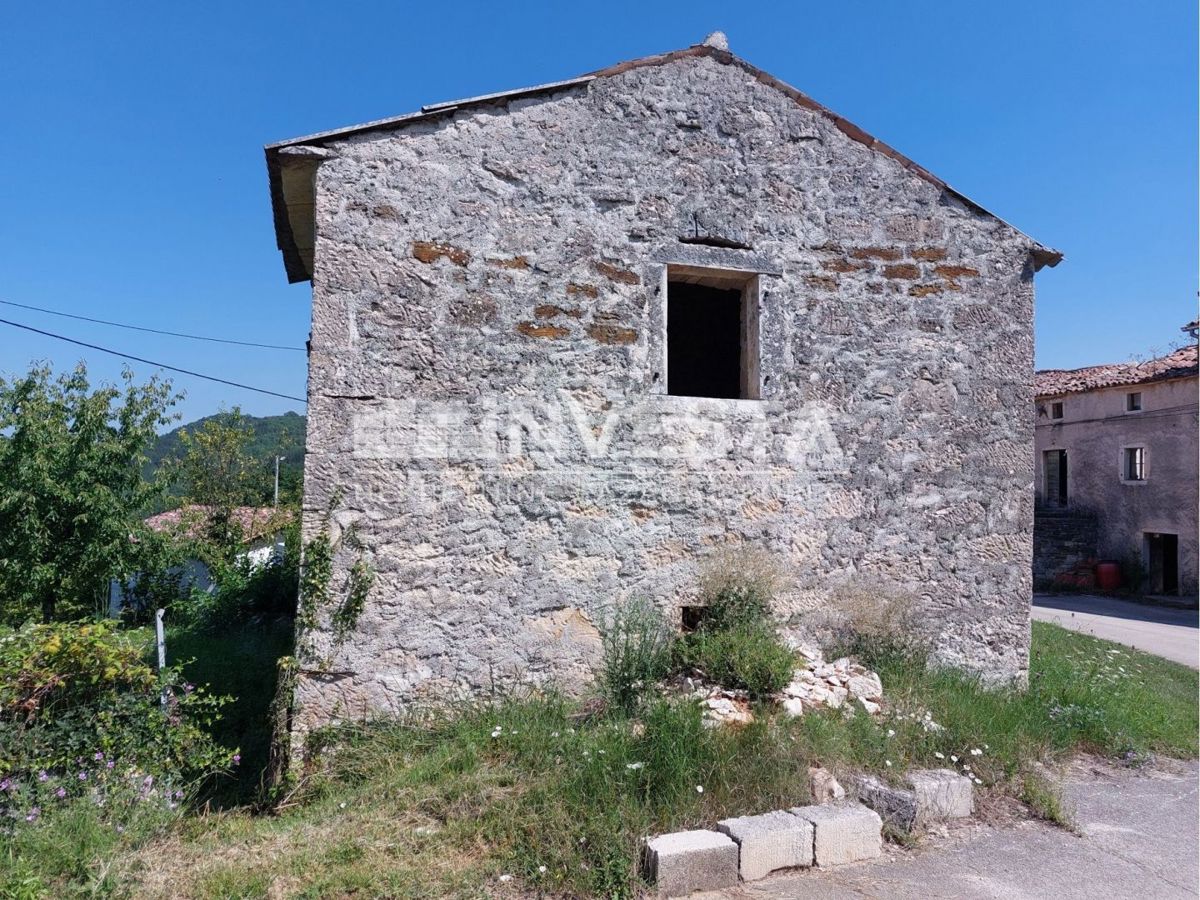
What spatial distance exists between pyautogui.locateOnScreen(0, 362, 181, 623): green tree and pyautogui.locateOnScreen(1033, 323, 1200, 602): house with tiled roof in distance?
18546 millimetres

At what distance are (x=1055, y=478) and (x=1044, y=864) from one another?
20.6m

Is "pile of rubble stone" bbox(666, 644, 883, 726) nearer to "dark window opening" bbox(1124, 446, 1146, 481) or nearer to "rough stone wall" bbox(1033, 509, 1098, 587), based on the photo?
"rough stone wall" bbox(1033, 509, 1098, 587)

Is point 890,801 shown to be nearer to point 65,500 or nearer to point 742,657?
point 742,657

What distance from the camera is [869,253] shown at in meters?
5.43

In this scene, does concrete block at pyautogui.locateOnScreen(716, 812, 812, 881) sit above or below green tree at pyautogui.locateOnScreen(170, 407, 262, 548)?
below

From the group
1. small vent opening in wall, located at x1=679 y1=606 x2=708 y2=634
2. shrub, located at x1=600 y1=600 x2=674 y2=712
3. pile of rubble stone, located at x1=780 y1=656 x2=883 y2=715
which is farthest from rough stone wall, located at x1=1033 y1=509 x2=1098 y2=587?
shrub, located at x1=600 y1=600 x2=674 y2=712

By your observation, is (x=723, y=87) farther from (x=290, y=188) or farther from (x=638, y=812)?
(x=638, y=812)

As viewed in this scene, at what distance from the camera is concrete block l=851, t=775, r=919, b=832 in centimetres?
380

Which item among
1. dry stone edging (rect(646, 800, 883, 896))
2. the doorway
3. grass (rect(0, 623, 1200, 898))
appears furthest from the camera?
the doorway

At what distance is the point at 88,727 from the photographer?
3.96m

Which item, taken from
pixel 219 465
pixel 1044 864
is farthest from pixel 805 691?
pixel 219 465

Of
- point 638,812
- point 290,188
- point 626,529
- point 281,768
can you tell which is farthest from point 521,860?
point 290,188

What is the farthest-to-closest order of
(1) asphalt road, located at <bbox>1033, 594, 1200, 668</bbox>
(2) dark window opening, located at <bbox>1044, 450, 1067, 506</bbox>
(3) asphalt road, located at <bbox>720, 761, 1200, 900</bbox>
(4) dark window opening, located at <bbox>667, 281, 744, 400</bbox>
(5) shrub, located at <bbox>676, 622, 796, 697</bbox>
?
1. (2) dark window opening, located at <bbox>1044, 450, 1067, 506</bbox>
2. (1) asphalt road, located at <bbox>1033, 594, 1200, 668</bbox>
3. (4) dark window opening, located at <bbox>667, 281, 744, 400</bbox>
4. (5) shrub, located at <bbox>676, 622, 796, 697</bbox>
5. (3) asphalt road, located at <bbox>720, 761, 1200, 900</bbox>

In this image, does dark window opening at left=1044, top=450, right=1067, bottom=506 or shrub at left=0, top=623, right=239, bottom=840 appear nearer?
shrub at left=0, top=623, right=239, bottom=840
